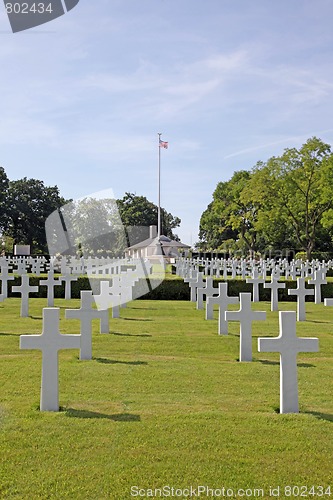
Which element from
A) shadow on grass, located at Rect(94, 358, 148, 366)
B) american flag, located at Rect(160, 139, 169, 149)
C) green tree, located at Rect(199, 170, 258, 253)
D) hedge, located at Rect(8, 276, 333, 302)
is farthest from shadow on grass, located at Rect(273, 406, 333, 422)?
green tree, located at Rect(199, 170, 258, 253)

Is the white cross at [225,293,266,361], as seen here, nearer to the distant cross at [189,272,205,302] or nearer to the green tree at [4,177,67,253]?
the distant cross at [189,272,205,302]

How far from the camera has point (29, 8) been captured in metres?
6.36

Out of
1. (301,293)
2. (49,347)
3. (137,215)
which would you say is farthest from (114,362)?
(137,215)

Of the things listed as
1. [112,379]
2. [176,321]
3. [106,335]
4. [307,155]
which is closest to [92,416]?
[112,379]

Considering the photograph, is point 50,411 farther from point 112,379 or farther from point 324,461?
point 324,461

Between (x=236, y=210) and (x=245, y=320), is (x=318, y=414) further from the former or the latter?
(x=236, y=210)

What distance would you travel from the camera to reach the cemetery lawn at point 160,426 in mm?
4051

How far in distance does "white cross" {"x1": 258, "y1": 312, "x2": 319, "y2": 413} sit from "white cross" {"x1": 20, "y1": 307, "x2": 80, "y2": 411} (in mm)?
1988

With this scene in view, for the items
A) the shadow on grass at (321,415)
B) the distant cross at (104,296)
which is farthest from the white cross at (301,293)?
the shadow on grass at (321,415)

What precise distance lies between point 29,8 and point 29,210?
6857cm

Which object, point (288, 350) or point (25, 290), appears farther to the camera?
point (25, 290)

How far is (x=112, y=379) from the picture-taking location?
6.96 metres

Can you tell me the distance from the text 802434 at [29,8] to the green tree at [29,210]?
219 ft

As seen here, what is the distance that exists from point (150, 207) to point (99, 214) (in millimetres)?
26398
